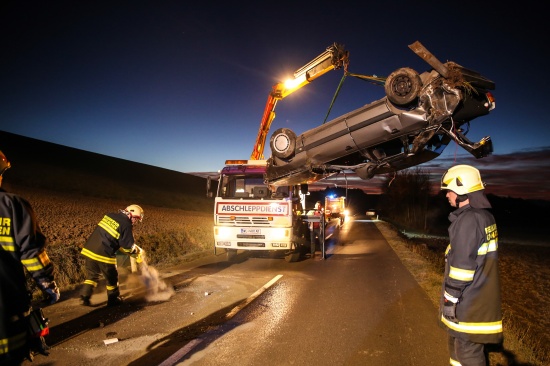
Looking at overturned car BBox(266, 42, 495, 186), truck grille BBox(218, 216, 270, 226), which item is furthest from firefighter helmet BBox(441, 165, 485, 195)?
truck grille BBox(218, 216, 270, 226)

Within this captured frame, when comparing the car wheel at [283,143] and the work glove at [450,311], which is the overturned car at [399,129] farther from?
the work glove at [450,311]

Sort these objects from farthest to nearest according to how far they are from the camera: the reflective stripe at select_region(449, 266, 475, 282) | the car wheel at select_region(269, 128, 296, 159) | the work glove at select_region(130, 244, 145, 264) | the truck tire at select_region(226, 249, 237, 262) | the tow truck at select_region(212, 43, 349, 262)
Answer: the truck tire at select_region(226, 249, 237, 262) < the tow truck at select_region(212, 43, 349, 262) < the car wheel at select_region(269, 128, 296, 159) < the work glove at select_region(130, 244, 145, 264) < the reflective stripe at select_region(449, 266, 475, 282)

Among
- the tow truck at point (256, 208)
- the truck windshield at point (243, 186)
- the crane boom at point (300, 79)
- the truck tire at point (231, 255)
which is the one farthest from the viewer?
the truck tire at point (231, 255)

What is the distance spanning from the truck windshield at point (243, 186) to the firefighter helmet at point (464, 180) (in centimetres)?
698

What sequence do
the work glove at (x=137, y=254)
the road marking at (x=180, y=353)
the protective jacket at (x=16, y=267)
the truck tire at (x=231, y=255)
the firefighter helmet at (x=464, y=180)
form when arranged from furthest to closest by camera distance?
1. the truck tire at (x=231, y=255)
2. the work glove at (x=137, y=254)
3. the road marking at (x=180, y=353)
4. the firefighter helmet at (x=464, y=180)
5. the protective jacket at (x=16, y=267)

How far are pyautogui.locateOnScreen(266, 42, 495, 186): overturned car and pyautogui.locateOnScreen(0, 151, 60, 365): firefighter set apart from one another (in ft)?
16.2

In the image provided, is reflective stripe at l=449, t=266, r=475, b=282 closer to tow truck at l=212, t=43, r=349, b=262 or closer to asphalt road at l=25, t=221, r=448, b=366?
asphalt road at l=25, t=221, r=448, b=366

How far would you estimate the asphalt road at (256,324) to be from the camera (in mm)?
4016

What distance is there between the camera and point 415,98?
539 cm

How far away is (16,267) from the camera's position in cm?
242

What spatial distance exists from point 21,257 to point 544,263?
24579mm

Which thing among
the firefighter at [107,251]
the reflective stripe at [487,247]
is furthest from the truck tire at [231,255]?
the reflective stripe at [487,247]

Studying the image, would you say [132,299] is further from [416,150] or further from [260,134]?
[260,134]

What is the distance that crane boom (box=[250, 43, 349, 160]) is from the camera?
8352 mm
